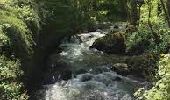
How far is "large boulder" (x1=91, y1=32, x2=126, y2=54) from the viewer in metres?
25.3

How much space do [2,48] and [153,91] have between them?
296 inches

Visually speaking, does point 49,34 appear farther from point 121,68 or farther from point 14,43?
point 14,43

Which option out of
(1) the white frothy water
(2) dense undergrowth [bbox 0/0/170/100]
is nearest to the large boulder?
(2) dense undergrowth [bbox 0/0/170/100]

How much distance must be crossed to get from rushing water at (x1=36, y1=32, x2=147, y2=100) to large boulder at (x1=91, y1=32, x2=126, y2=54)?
758mm

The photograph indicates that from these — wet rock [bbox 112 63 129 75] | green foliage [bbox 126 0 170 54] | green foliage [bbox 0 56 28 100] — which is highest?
green foliage [bbox 0 56 28 100]

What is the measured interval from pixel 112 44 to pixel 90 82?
A: 7095 mm

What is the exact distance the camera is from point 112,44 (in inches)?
1022

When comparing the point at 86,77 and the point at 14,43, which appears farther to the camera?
the point at 86,77

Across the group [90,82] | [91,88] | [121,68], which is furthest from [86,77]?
[121,68]

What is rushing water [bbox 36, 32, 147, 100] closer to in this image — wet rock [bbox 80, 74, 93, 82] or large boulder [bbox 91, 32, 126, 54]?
wet rock [bbox 80, 74, 93, 82]

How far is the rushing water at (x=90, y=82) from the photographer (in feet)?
56.9

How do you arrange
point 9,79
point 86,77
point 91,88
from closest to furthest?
point 9,79 < point 91,88 < point 86,77

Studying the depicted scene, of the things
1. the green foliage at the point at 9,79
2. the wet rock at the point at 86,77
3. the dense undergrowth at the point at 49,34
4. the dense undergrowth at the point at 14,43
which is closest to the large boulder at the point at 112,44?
the dense undergrowth at the point at 49,34

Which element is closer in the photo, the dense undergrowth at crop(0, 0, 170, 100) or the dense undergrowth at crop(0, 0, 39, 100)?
the dense undergrowth at crop(0, 0, 170, 100)
